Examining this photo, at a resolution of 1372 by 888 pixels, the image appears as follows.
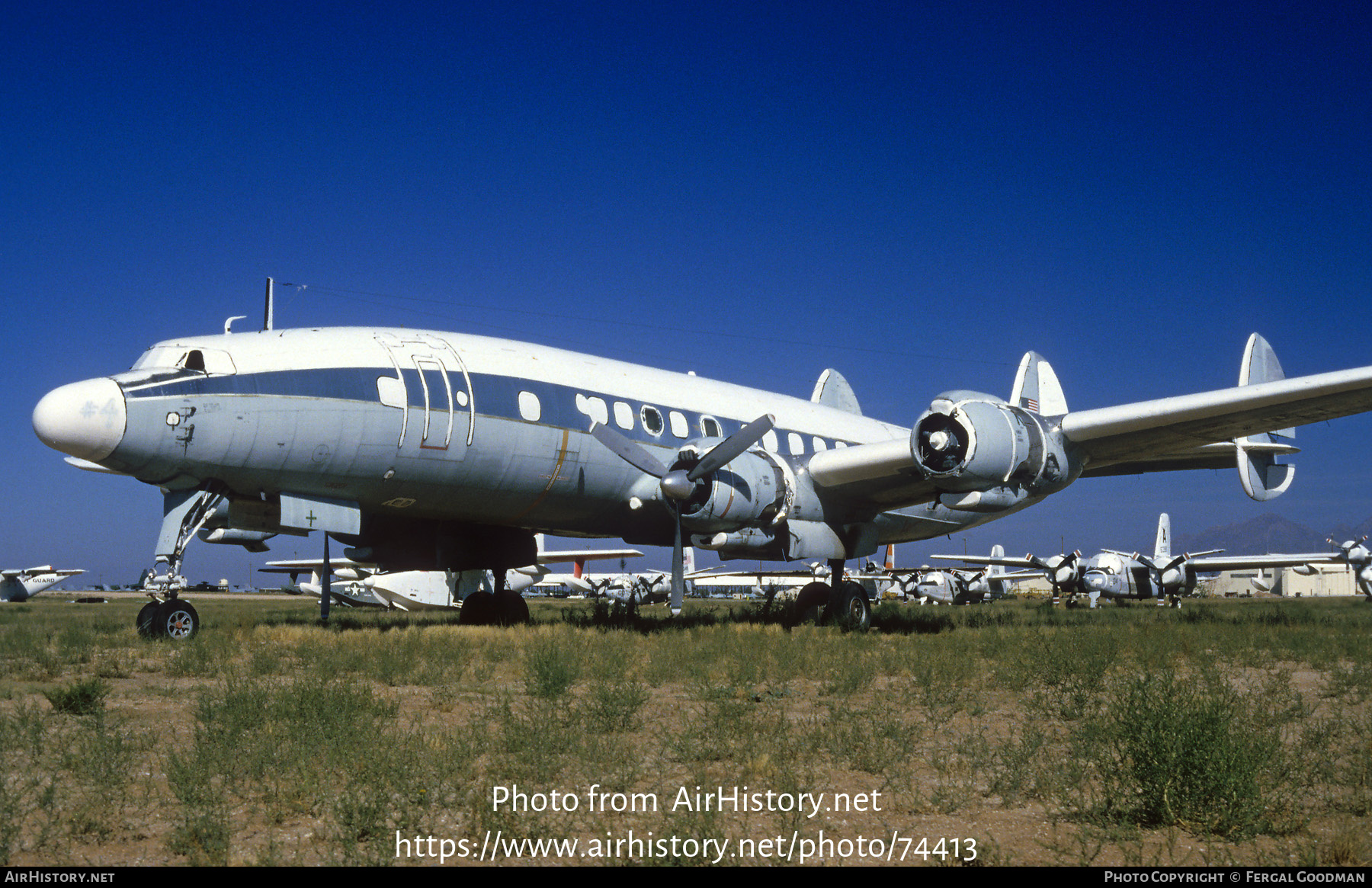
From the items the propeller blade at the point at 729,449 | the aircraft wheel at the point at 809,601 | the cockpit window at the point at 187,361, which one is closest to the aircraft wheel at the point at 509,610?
the aircraft wheel at the point at 809,601

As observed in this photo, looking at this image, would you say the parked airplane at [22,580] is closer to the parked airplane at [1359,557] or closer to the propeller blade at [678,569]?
the propeller blade at [678,569]

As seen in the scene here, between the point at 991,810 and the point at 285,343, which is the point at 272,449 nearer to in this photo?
the point at 285,343

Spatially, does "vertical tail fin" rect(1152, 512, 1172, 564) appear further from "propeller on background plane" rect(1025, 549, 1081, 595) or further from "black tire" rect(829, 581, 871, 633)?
"black tire" rect(829, 581, 871, 633)

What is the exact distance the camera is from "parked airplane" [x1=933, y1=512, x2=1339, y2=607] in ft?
148

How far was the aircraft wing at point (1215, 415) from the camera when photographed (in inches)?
563

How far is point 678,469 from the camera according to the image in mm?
15289

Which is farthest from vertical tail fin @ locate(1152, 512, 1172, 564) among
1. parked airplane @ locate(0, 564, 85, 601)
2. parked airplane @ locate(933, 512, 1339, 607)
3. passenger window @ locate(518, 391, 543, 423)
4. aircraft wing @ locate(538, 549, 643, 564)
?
parked airplane @ locate(0, 564, 85, 601)

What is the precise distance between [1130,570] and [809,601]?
3384cm

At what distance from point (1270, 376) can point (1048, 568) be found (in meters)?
28.5

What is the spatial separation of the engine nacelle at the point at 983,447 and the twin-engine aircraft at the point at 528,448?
0.12 feet

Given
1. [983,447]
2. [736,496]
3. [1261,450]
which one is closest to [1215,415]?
[983,447]

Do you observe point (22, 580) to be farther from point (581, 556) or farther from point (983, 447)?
point (983, 447)

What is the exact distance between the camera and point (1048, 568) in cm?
4531
